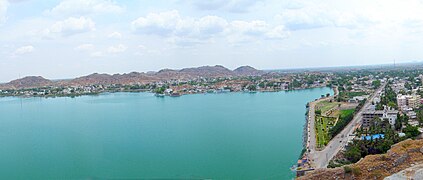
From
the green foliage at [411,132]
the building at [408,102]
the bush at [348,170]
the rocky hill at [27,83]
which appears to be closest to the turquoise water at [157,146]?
the bush at [348,170]

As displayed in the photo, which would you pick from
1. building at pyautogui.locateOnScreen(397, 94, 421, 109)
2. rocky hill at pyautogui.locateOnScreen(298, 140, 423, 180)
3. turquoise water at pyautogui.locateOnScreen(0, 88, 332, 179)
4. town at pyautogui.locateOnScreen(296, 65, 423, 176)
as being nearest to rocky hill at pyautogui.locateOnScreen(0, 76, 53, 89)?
turquoise water at pyautogui.locateOnScreen(0, 88, 332, 179)

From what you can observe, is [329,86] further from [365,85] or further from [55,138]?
[55,138]

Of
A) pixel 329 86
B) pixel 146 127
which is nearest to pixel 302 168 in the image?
pixel 146 127

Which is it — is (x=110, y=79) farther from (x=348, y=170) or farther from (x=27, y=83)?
(x=348, y=170)

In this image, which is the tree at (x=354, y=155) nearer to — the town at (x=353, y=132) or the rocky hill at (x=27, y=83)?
Result: the town at (x=353, y=132)

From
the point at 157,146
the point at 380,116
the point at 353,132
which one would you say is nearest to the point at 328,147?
the point at 353,132
